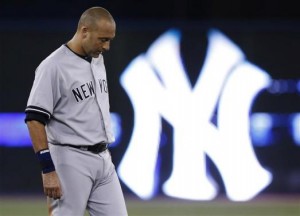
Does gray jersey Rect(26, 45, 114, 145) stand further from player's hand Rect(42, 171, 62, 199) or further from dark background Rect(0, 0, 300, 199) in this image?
dark background Rect(0, 0, 300, 199)

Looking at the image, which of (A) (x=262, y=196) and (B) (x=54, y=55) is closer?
(B) (x=54, y=55)

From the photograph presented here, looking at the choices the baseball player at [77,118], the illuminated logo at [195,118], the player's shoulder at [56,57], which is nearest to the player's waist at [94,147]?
the baseball player at [77,118]

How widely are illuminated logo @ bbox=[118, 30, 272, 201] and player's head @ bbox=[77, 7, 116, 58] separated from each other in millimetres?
4110

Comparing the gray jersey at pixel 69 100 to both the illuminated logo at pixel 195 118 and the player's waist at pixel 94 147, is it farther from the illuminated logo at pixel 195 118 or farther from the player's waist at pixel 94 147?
the illuminated logo at pixel 195 118

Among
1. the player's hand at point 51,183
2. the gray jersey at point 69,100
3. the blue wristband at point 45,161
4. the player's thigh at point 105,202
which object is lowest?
the player's thigh at point 105,202

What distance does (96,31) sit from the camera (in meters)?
4.73

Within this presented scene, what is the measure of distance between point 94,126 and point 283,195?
4548 mm

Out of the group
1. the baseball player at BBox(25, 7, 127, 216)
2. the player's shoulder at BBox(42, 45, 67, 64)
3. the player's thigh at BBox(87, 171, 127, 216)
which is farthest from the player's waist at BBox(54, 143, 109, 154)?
the player's shoulder at BBox(42, 45, 67, 64)

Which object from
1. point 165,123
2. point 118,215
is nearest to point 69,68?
point 118,215

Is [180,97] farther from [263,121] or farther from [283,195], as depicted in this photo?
[283,195]

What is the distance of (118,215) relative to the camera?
4855 millimetres

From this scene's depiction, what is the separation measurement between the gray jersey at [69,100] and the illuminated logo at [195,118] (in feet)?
13.1

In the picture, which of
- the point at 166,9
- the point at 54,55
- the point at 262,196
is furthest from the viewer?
the point at 166,9

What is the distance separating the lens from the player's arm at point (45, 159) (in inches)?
179
